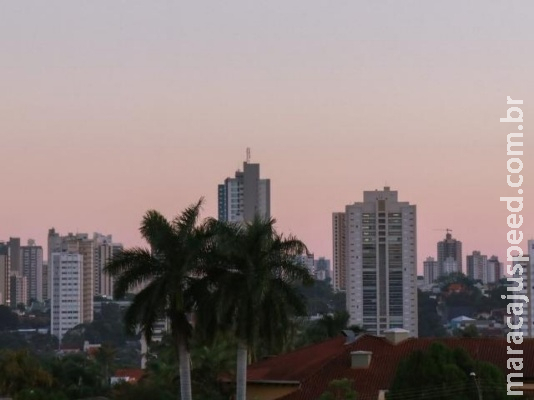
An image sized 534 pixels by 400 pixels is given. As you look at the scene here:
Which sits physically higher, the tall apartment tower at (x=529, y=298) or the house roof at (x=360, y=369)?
the tall apartment tower at (x=529, y=298)

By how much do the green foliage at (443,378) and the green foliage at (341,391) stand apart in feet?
4.86

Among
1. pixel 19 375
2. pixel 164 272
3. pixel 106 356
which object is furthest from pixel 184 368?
pixel 106 356

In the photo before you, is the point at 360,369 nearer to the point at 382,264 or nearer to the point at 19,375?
the point at 19,375

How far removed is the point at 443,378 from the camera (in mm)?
42062

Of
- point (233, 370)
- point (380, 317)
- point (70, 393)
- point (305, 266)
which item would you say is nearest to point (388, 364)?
point (233, 370)

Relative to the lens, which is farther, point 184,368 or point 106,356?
point 106,356

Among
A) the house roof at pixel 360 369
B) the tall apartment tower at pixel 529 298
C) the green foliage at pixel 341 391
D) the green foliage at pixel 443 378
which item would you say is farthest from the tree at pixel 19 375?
the tall apartment tower at pixel 529 298

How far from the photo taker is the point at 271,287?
38.2 meters

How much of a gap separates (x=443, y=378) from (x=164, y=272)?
785 cm

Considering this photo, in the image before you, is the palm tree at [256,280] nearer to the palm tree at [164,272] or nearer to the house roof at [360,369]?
the palm tree at [164,272]

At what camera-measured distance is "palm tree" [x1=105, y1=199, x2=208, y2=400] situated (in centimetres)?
3784

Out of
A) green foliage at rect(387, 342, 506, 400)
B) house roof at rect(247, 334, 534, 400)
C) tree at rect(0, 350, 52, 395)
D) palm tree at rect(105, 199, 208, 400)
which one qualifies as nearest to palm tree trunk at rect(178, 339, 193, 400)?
palm tree at rect(105, 199, 208, 400)

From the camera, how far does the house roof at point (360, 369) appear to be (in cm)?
4744

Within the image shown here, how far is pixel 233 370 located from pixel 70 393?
17.2 m
